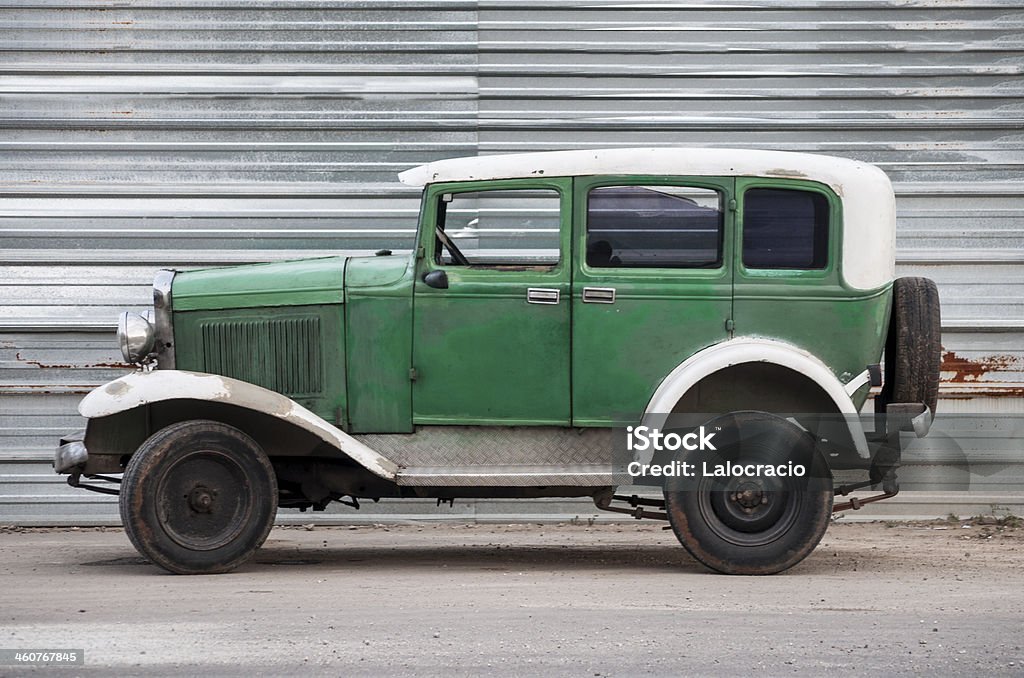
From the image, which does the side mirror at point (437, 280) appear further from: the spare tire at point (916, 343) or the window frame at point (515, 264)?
the spare tire at point (916, 343)

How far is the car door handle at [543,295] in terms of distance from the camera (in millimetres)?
6871

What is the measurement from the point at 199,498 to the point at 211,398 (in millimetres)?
513

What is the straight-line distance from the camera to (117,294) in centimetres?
966

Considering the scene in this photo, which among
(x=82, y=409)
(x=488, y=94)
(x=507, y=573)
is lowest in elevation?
(x=507, y=573)

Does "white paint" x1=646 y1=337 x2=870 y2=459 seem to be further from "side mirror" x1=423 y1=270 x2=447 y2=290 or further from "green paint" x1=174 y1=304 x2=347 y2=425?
"green paint" x1=174 y1=304 x2=347 y2=425

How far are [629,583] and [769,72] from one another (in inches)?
190

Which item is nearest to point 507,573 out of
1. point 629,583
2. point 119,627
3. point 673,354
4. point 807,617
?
point 629,583

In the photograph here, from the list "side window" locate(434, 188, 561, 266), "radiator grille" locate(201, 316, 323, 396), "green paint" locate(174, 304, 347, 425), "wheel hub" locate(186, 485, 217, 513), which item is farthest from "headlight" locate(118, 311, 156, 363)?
"side window" locate(434, 188, 561, 266)

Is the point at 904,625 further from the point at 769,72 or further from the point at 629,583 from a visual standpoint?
the point at 769,72

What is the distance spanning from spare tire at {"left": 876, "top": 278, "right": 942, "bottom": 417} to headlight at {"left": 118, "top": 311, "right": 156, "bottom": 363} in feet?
13.0

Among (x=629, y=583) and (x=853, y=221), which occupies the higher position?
(x=853, y=221)

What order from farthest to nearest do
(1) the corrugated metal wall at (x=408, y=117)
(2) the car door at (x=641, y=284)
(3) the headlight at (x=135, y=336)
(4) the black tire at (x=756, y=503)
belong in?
(1) the corrugated metal wall at (x=408, y=117)
(3) the headlight at (x=135, y=336)
(2) the car door at (x=641, y=284)
(4) the black tire at (x=756, y=503)

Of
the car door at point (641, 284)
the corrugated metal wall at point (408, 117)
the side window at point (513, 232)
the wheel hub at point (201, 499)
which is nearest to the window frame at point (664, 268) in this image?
the car door at point (641, 284)

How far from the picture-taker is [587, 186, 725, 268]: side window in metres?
6.92
